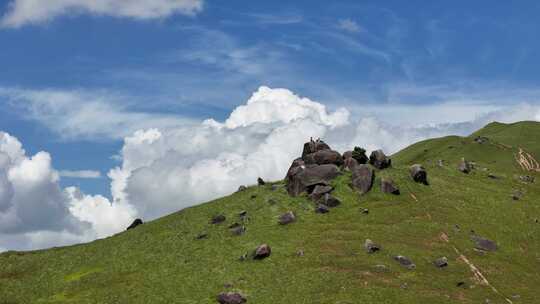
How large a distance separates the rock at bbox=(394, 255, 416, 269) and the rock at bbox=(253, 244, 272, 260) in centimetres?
1879

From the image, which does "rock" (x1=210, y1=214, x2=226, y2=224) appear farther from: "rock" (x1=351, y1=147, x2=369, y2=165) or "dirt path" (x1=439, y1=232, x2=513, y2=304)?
"dirt path" (x1=439, y1=232, x2=513, y2=304)

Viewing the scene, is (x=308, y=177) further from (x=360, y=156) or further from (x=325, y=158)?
(x=360, y=156)

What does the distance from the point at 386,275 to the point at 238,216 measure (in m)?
34.5

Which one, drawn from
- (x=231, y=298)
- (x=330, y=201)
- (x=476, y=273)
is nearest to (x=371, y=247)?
(x=476, y=273)

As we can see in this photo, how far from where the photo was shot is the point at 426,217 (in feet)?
316

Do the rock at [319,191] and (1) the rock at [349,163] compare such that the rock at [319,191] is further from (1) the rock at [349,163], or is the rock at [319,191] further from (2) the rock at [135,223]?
(2) the rock at [135,223]

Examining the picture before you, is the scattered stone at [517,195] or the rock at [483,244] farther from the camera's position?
the scattered stone at [517,195]

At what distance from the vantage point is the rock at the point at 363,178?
343 ft

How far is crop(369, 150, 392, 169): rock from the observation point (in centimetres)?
11450

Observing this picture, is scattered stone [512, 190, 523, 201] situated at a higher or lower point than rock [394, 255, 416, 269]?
higher

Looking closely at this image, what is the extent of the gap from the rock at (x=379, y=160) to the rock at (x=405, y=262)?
1473 inches

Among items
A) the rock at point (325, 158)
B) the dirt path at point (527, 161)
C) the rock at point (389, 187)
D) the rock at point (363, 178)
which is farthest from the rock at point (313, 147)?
the dirt path at point (527, 161)

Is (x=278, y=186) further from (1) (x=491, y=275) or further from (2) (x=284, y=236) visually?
Answer: (1) (x=491, y=275)

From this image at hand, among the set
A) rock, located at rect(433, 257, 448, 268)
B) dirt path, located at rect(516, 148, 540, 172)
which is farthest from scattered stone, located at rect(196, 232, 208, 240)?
dirt path, located at rect(516, 148, 540, 172)
